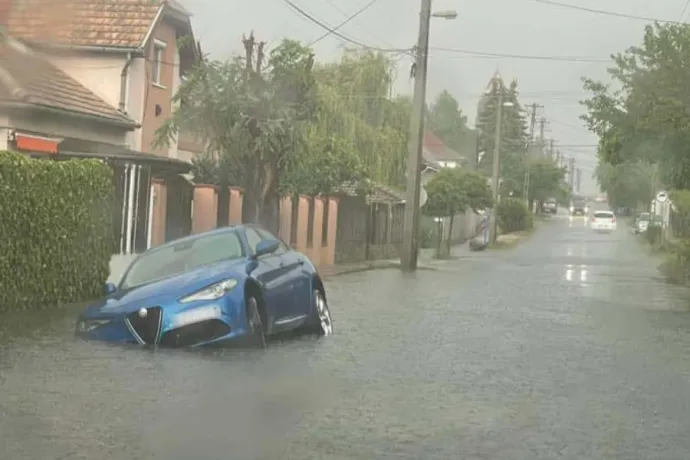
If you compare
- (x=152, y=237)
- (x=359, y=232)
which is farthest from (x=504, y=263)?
(x=152, y=237)

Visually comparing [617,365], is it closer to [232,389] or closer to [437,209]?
[232,389]

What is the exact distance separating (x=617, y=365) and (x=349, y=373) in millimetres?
2993

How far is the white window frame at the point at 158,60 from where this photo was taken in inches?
1126

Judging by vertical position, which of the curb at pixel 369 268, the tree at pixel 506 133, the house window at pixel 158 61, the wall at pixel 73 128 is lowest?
the curb at pixel 369 268

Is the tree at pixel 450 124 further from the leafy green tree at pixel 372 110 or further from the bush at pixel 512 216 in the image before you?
the leafy green tree at pixel 372 110

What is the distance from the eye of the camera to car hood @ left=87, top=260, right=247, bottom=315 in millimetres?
11859

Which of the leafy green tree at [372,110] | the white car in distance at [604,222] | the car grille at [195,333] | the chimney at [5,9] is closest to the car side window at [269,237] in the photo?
the car grille at [195,333]

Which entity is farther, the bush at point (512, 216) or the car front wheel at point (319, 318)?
the bush at point (512, 216)

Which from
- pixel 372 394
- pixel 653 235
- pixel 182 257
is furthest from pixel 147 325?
pixel 653 235

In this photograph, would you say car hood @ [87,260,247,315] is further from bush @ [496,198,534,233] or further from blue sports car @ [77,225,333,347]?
bush @ [496,198,534,233]

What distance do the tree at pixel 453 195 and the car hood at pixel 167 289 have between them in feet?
114

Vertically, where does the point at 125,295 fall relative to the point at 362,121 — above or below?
below

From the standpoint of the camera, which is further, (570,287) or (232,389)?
(570,287)

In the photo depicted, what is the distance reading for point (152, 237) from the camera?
2305 cm
